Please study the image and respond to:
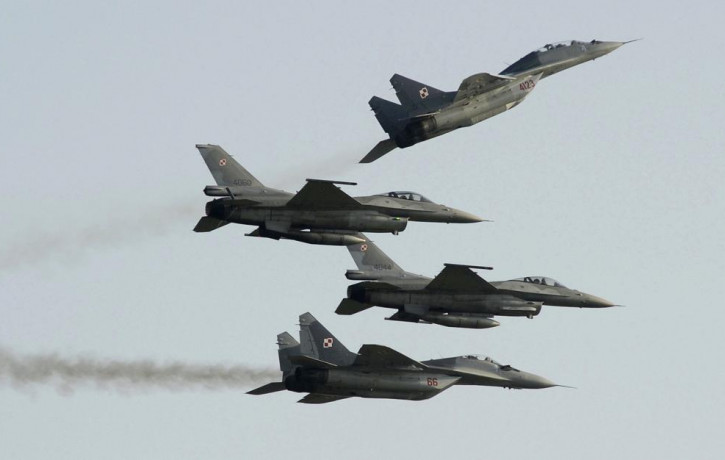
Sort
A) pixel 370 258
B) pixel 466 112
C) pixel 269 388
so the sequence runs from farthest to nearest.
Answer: pixel 370 258 → pixel 269 388 → pixel 466 112

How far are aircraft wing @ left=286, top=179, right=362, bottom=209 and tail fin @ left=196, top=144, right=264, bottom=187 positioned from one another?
8.05 ft

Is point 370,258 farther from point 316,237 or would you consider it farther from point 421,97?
point 421,97

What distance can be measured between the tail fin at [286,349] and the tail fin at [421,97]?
13.1m

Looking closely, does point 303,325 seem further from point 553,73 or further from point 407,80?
point 553,73

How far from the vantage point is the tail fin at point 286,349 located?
66062 mm

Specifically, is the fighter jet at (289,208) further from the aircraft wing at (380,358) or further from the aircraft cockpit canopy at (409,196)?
the aircraft wing at (380,358)

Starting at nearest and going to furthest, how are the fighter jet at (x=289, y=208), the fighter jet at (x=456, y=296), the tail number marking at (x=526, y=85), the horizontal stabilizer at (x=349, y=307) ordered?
the fighter jet at (x=289, y=208), the fighter jet at (x=456, y=296), the tail number marking at (x=526, y=85), the horizontal stabilizer at (x=349, y=307)

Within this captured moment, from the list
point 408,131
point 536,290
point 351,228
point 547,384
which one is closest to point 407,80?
point 408,131

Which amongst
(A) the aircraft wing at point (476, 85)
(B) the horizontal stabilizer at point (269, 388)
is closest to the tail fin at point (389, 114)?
(A) the aircraft wing at point (476, 85)

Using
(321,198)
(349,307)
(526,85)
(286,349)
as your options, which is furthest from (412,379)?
(526,85)

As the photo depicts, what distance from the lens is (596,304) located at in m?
66.8

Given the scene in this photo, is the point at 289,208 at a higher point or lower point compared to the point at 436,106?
lower

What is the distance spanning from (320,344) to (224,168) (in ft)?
32.1

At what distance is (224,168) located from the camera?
6241cm
